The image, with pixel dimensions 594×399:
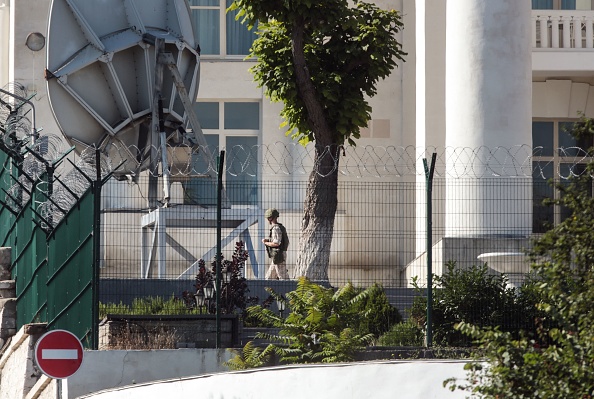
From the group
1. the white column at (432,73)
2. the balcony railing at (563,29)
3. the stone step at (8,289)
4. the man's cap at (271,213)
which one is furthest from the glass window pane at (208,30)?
the man's cap at (271,213)

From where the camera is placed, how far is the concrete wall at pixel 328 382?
1595cm

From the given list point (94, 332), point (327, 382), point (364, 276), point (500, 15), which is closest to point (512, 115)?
point (500, 15)

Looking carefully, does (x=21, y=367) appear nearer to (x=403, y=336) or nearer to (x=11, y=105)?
(x=403, y=336)

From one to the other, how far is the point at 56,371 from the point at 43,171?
7.11 meters

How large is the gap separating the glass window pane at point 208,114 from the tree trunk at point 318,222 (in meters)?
9.35

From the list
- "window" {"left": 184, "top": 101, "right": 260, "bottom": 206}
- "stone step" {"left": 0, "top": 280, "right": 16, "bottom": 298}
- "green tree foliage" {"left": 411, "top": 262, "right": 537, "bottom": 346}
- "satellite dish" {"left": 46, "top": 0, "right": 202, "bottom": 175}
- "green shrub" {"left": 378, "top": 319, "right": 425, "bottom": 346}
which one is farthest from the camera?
"window" {"left": 184, "top": 101, "right": 260, "bottom": 206}

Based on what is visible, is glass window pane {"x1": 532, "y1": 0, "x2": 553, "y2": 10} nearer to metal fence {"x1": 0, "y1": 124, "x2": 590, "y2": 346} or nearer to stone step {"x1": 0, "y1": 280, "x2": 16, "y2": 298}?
metal fence {"x1": 0, "y1": 124, "x2": 590, "y2": 346}

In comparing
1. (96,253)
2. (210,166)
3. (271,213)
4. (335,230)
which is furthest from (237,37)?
(96,253)

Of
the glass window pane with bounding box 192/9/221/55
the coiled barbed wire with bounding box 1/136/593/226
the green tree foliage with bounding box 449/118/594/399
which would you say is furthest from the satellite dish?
the green tree foliage with bounding box 449/118/594/399

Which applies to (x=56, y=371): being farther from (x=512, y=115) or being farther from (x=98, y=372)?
(x=512, y=115)

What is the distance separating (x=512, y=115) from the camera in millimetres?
28469

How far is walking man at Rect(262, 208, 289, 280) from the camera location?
24.4 metres

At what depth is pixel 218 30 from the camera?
36406 mm

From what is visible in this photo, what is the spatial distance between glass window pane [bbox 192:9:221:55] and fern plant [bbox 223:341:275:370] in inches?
686
